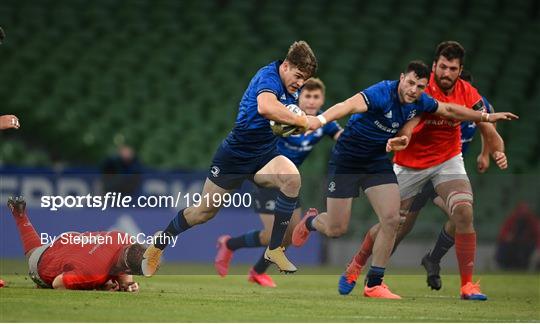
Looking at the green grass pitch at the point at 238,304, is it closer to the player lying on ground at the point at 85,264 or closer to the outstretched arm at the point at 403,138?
the player lying on ground at the point at 85,264

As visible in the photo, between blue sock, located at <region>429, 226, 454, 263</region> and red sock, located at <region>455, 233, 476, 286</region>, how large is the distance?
77cm

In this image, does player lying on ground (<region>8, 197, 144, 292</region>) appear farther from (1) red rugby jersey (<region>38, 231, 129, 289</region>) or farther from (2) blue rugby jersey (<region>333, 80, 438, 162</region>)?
(2) blue rugby jersey (<region>333, 80, 438, 162</region>)

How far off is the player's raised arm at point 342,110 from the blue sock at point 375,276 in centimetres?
150

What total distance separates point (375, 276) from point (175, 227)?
6.28ft

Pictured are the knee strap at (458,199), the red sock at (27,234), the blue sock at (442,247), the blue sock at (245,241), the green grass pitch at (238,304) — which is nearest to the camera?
the green grass pitch at (238,304)

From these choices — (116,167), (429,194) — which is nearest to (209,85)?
(116,167)

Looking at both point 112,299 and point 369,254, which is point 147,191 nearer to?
point 369,254

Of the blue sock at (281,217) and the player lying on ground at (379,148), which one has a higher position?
the player lying on ground at (379,148)

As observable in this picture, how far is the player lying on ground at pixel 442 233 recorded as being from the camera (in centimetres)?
1084

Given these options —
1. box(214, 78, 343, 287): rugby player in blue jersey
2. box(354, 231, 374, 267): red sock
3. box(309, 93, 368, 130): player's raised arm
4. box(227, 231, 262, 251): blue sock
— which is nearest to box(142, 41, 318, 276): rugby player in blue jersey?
box(309, 93, 368, 130): player's raised arm

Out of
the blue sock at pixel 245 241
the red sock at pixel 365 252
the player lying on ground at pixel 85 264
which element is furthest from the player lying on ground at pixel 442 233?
the player lying on ground at pixel 85 264

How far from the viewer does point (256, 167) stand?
10070 millimetres

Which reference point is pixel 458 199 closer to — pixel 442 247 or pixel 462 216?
pixel 462 216

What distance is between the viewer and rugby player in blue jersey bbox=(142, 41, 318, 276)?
967 cm
